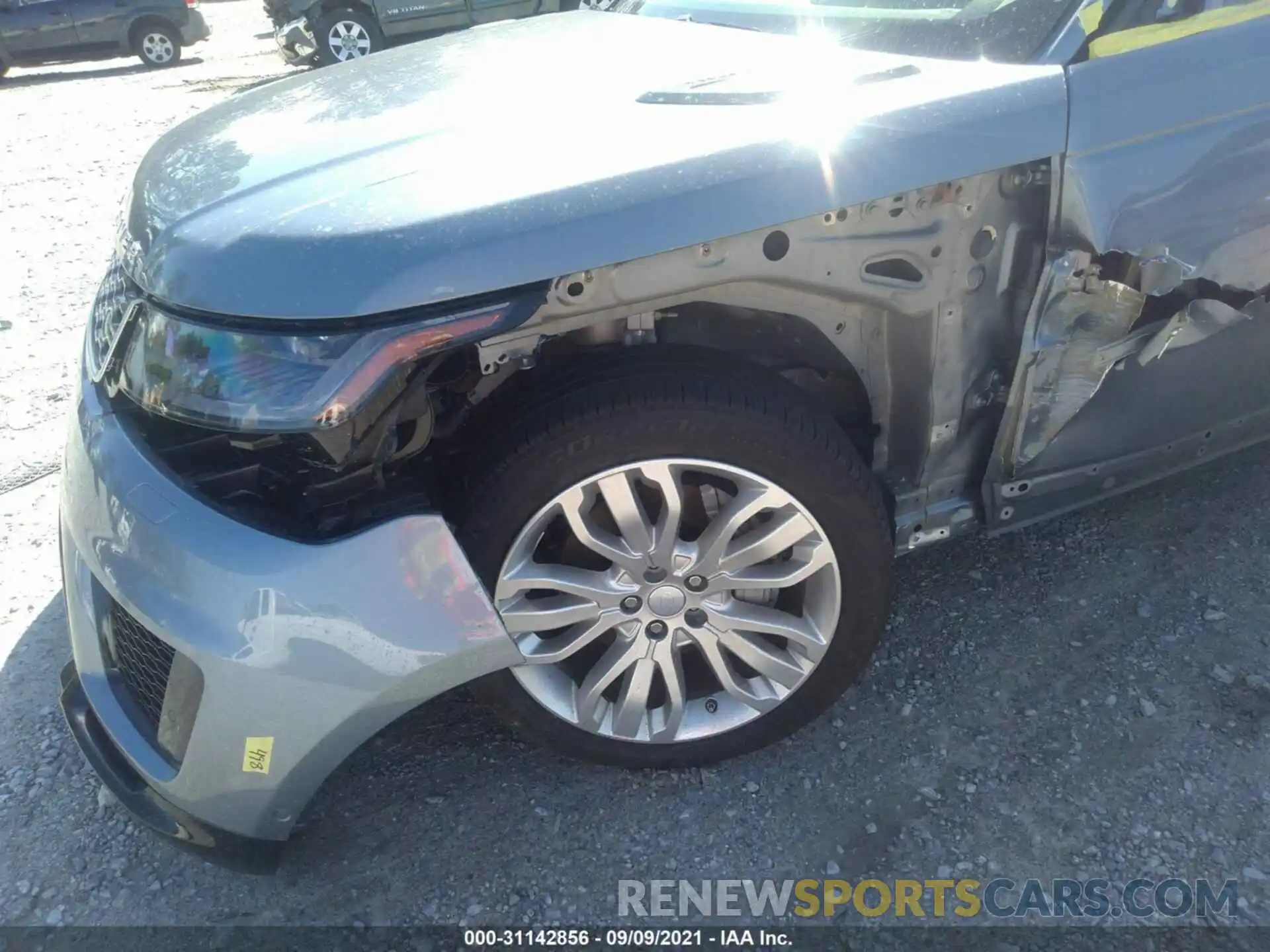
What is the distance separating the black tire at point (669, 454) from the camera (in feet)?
5.74

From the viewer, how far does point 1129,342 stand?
197 centimetres

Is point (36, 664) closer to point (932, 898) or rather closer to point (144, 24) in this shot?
point (932, 898)

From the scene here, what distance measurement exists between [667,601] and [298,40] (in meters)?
10.8

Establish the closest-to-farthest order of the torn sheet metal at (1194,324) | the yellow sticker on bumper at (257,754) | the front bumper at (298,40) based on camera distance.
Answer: the yellow sticker on bumper at (257,754) < the torn sheet metal at (1194,324) < the front bumper at (298,40)

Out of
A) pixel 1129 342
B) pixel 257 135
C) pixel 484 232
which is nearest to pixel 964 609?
pixel 1129 342

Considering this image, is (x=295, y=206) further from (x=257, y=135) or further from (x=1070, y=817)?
(x=1070, y=817)

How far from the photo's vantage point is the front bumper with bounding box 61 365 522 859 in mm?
1584

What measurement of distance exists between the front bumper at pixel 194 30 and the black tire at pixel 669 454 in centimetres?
1467

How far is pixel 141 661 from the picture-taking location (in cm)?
179

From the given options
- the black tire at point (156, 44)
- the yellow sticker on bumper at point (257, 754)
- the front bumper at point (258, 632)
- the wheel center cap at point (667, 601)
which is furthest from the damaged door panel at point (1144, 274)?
the black tire at point (156, 44)

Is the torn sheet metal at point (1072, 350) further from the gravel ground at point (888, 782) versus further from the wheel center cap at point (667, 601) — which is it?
the wheel center cap at point (667, 601)

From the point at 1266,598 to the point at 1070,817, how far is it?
3.20 ft

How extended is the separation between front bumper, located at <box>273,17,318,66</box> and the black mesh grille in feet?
34.3

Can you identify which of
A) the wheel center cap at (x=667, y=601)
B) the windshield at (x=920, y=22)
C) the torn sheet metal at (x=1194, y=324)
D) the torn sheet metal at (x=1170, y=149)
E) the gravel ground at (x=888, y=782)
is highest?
the windshield at (x=920, y=22)
